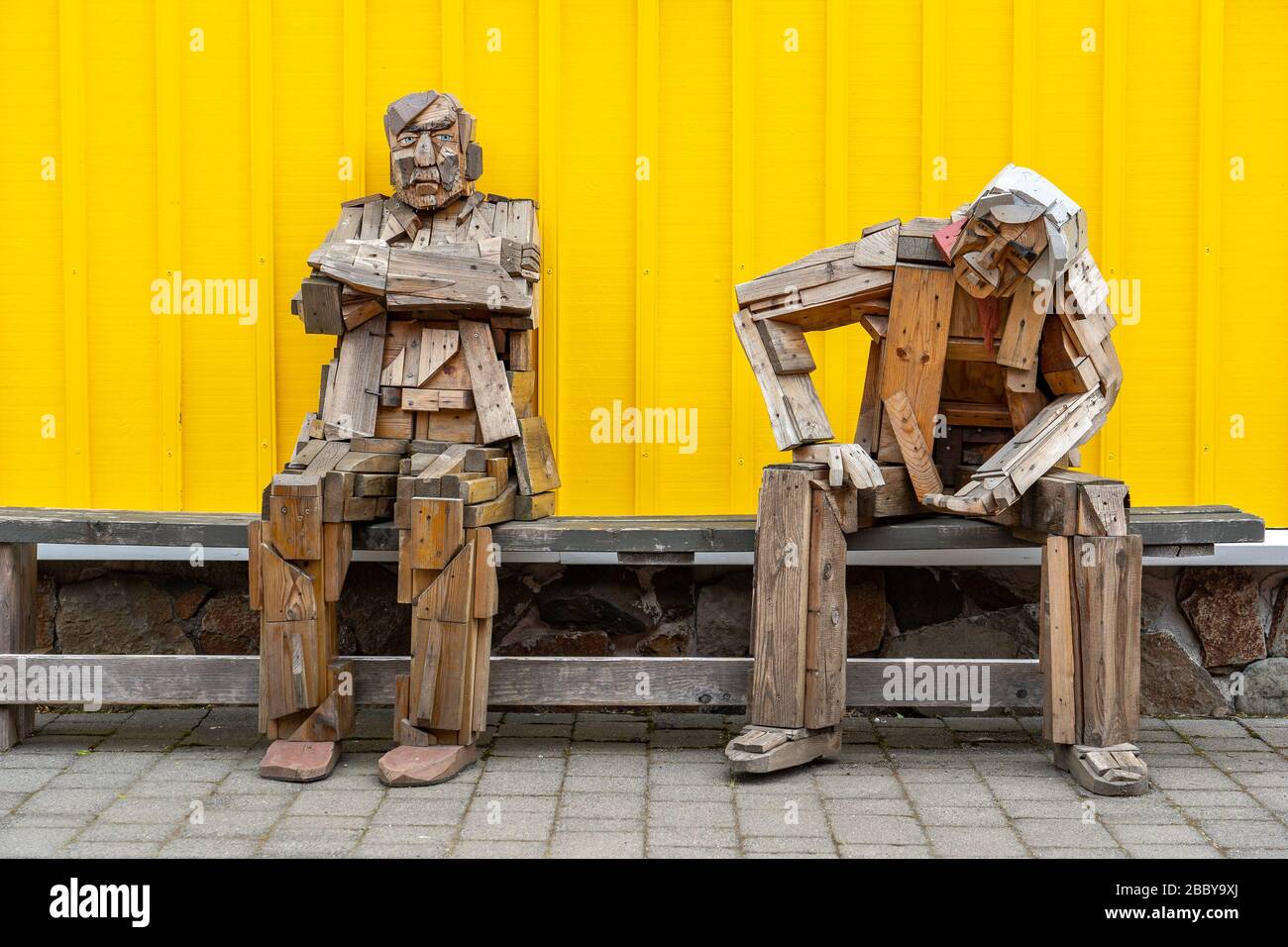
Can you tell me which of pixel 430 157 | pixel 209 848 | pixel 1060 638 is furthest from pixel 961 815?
pixel 430 157

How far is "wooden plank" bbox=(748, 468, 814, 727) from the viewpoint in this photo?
190 inches

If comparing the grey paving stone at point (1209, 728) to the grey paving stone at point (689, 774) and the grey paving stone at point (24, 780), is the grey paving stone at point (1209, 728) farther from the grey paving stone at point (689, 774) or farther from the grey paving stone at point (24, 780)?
the grey paving stone at point (24, 780)

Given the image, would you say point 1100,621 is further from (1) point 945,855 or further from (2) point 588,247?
(2) point 588,247

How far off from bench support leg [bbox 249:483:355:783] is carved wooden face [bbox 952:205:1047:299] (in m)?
2.36

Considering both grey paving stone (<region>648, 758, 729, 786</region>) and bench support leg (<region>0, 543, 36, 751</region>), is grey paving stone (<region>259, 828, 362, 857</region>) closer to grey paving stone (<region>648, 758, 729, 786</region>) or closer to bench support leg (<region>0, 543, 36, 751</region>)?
grey paving stone (<region>648, 758, 729, 786</region>)

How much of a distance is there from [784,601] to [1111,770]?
1223 mm

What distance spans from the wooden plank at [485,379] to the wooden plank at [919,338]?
1.40 meters

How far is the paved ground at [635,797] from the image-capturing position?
13.6 feet

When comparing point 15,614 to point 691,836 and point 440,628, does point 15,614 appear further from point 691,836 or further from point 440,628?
point 691,836

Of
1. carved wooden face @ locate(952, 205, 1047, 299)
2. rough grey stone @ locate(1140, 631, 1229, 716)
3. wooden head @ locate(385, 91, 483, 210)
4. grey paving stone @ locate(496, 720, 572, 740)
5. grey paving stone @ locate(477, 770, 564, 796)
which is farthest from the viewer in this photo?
rough grey stone @ locate(1140, 631, 1229, 716)

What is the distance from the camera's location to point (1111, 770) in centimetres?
463

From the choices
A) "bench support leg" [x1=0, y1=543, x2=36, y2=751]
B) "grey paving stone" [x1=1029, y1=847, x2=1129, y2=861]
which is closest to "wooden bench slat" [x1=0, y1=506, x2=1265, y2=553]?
"bench support leg" [x1=0, y1=543, x2=36, y2=751]

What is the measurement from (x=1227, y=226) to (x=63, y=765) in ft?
16.5

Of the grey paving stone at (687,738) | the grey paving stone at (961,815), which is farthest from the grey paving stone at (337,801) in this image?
the grey paving stone at (961,815)
